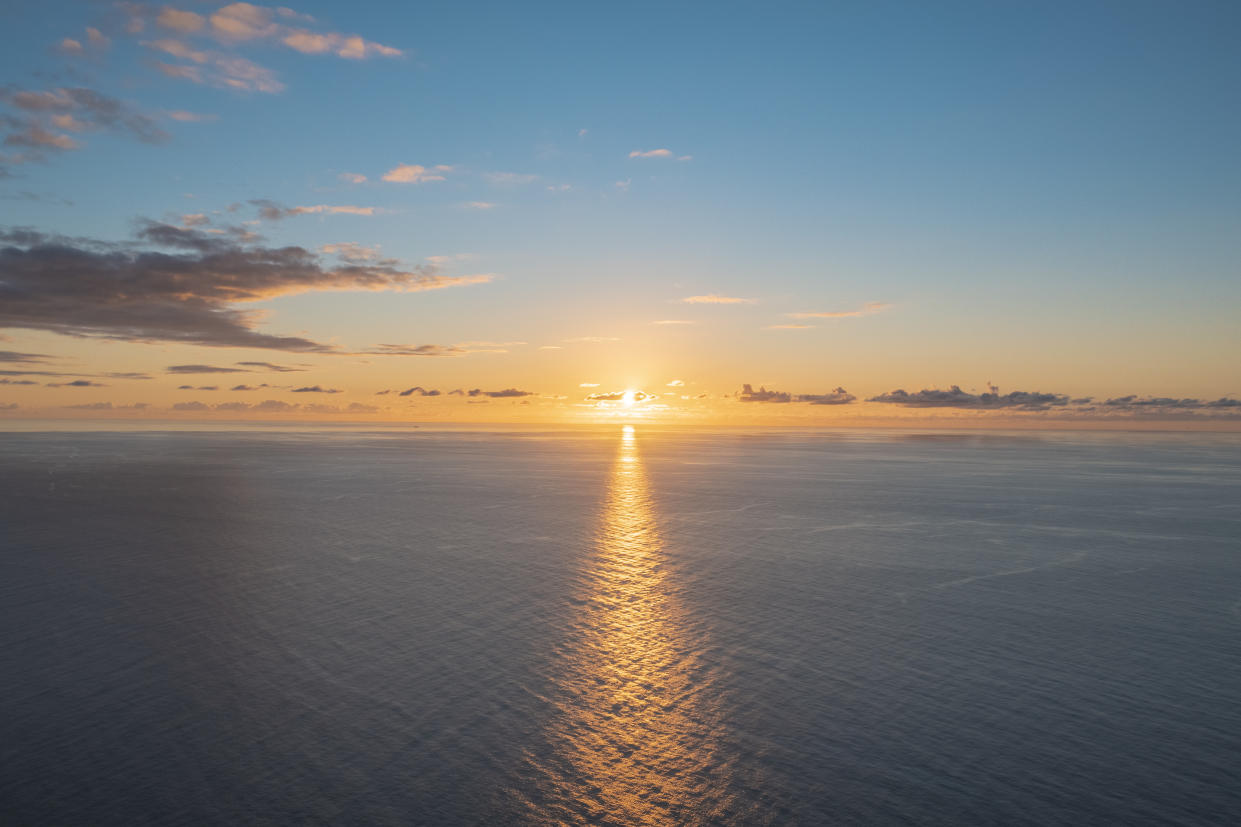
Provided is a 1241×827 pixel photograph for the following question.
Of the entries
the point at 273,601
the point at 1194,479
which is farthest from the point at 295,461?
the point at 1194,479

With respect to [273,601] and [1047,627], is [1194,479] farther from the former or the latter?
[273,601]

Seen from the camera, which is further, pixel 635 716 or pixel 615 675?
pixel 615 675

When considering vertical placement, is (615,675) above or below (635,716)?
below
